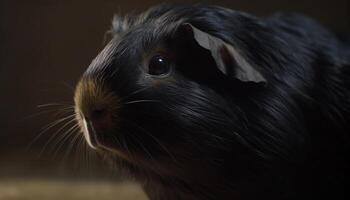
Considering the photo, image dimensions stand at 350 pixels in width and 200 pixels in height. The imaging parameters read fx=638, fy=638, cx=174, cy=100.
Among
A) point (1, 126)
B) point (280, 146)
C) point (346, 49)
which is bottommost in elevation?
point (1, 126)

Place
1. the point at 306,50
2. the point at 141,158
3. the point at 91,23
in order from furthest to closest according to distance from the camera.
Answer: the point at 91,23
the point at 306,50
the point at 141,158

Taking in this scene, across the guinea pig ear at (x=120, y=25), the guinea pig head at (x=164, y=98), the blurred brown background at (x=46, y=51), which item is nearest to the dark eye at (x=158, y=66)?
→ the guinea pig head at (x=164, y=98)

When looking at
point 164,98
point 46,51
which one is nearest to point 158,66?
point 164,98

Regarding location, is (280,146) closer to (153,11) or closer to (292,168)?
(292,168)

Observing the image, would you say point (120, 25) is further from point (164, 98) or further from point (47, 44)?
point (47, 44)

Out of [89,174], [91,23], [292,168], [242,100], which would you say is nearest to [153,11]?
[242,100]

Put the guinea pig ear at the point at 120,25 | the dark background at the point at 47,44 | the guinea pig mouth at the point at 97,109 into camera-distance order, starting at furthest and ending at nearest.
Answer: the dark background at the point at 47,44 < the guinea pig ear at the point at 120,25 < the guinea pig mouth at the point at 97,109

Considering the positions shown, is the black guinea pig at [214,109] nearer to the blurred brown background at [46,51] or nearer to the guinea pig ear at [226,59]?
the guinea pig ear at [226,59]
